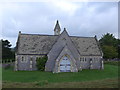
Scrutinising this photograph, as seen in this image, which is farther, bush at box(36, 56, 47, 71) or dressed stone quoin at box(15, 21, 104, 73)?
bush at box(36, 56, 47, 71)

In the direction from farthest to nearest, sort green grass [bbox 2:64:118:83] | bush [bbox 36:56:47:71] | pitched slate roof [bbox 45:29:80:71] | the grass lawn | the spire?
the spire
bush [bbox 36:56:47:71]
pitched slate roof [bbox 45:29:80:71]
green grass [bbox 2:64:118:83]
the grass lawn

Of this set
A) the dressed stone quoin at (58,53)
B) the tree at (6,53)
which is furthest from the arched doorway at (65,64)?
the tree at (6,53)

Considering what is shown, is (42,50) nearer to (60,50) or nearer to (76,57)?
(60,50)

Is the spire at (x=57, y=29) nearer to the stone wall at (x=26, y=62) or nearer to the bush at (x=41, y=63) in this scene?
the stone wall at (x=26, y=62)

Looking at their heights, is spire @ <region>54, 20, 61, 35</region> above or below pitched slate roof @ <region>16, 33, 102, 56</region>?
above

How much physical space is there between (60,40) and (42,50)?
15.6 ft

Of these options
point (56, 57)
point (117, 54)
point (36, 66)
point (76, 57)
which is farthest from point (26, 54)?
point (117, 54)

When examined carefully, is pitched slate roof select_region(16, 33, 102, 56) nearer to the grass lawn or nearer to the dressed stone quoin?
the dressed stone quoin

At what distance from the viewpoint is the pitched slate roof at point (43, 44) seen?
136 feet

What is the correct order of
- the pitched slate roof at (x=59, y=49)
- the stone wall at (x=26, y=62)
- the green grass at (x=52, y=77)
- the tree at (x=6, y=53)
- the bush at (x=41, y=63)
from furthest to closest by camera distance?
the tree at (x=6, y=53)
the stone wall at (x=26, y=62)
the bush at (x=41, y=63)
the pitched slate roof at (x=59, y=49)
the green grass at (x=52, y=77)

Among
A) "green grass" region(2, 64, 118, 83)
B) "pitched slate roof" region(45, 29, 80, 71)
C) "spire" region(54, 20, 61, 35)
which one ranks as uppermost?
"spire" region(54, 20, 61, 35)

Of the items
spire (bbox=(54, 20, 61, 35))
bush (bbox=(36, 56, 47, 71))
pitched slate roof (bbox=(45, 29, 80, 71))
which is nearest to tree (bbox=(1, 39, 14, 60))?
spire (bbox=(54, 20, 61, 35))

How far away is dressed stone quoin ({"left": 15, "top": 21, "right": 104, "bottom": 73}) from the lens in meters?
39.1

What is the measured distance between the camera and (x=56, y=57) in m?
40.0
